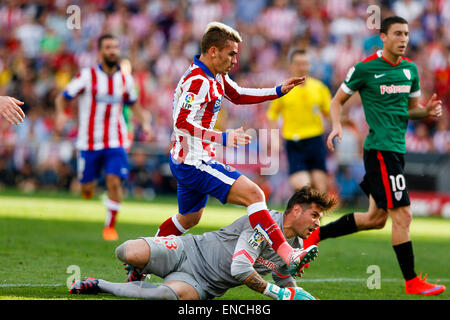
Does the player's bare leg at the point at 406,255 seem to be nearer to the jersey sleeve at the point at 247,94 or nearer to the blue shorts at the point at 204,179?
the jersey sleeve at the point at 247,94

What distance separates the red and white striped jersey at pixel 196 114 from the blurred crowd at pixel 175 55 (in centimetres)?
1207

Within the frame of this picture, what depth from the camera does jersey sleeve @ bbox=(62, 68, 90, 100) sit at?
414 inches

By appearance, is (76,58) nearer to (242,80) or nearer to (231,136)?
(242,80)

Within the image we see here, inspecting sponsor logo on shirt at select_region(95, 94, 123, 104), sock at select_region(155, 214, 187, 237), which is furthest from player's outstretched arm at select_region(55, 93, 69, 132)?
sock at select_region(155, 214, 187, 237)

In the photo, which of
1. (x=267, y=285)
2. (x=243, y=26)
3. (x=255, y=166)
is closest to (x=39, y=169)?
(x=255, y=166)

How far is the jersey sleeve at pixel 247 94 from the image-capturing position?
22.3 feet

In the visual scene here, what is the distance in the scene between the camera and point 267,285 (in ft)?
17.7

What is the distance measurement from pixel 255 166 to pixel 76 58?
7.62 meters

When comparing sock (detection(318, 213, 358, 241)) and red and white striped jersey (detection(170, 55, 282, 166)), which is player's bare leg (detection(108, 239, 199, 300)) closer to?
red and white striped jersey (detection(170, 55, 282, 166))

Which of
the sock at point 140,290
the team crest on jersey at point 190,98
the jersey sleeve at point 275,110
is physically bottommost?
the sock at point 140,290

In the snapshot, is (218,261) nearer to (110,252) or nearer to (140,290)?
(140,290)

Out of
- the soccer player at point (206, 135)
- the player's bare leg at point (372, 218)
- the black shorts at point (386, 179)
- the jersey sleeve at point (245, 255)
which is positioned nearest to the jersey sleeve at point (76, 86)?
the soccer player at point (206, 135)

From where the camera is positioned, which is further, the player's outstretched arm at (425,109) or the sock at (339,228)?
the sock at (339,228)

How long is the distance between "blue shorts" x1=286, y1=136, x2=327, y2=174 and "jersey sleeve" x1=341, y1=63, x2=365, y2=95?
4.22 meters
